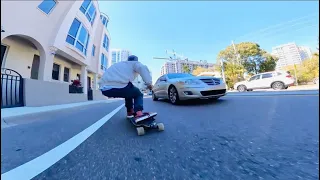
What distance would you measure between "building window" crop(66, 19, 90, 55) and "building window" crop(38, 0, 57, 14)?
2036mm

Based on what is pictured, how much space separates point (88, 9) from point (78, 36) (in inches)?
165

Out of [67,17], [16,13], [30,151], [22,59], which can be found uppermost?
[67,17]

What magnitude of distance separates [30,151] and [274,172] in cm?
243

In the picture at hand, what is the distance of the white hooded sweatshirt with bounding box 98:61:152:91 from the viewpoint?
9.96 feet

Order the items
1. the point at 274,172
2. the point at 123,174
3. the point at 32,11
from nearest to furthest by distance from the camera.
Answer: the point at 274,172
the point at 123,174
the point at 32,11

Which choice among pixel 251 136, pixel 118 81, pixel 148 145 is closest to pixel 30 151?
pixel 148 145

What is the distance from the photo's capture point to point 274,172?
3.72ft

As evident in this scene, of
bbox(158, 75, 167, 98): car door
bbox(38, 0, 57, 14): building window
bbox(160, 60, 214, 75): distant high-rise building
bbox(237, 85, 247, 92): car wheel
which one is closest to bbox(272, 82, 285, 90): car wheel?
bbox(237, 85, 247, 92): car wheel

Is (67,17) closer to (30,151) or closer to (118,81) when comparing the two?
(118,81)

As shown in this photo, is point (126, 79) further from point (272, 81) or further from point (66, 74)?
point (66, 74)

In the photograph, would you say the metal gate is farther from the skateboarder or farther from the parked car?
the parked car

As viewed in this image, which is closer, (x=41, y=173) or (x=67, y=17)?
(x=41, y=173)

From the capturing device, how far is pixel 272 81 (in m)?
13.0

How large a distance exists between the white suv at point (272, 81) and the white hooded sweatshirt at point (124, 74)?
43.7 ft
